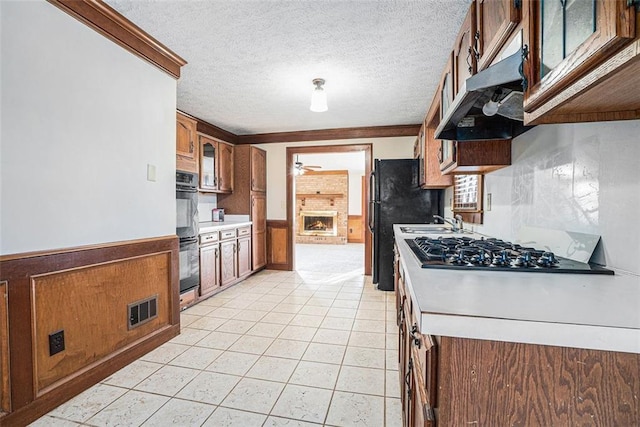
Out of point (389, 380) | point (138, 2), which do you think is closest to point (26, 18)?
point (138, 2)

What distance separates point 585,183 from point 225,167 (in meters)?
4.13

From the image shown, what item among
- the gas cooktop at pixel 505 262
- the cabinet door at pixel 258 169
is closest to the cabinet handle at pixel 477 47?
the gas cooktop at pixel 505 262

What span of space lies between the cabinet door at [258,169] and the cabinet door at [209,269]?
133 cm

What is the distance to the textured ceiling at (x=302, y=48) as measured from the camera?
1828 mm

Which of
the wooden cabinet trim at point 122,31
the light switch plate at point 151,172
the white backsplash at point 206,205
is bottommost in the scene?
the white backsplash at point 206,205

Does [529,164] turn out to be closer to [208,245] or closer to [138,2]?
[138,2]

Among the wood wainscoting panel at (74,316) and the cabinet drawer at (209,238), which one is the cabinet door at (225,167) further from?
the wood wainscoting panel at (74,316)

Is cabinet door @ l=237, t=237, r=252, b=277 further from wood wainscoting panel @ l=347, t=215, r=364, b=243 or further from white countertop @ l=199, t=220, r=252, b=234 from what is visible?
wood wainscoting panel @ l=347, t=215, r=364, b=243

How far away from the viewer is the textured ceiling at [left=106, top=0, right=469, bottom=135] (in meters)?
1.83

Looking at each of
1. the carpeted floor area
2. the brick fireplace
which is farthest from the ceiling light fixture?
the brick fireplace

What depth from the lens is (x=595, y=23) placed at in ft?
1.99

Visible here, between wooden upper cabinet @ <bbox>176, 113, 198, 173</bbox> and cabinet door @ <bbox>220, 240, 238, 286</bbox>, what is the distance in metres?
1.09

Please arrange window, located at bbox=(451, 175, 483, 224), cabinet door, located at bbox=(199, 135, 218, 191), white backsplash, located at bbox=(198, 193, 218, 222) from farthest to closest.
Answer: white backsplash, located at bbox=(198, 193, 218, 222), cabinet door, located at bbox=(199, 135, 218, 191), window, located at bbox=(451, 175, 483, 224)

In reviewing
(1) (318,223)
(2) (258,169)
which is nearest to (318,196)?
(1) (318,223)
